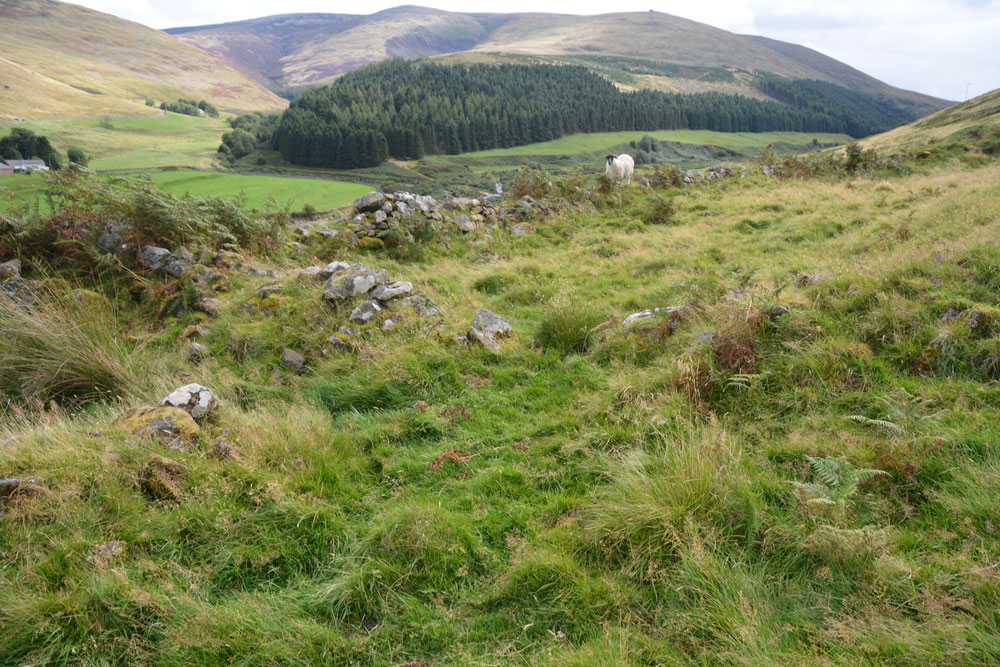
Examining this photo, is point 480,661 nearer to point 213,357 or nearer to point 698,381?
point 698,381

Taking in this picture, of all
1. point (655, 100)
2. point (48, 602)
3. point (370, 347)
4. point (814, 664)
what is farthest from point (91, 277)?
point (655, 100)

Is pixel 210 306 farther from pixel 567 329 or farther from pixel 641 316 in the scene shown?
pixel 641 316

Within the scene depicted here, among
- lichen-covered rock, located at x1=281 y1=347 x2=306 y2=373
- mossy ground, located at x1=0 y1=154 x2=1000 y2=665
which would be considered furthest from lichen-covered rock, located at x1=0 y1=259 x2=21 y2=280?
lichen-covered rock, located at x1=281 y1=347 x2=306 y2=373

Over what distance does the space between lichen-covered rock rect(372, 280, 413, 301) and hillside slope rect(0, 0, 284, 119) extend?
53.1 meters

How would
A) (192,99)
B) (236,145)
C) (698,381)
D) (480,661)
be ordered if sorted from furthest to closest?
(192,99)
(236,145)
(698,381)
(480,661)

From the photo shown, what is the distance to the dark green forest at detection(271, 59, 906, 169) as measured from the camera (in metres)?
64.9

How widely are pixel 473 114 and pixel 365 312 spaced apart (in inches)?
3119

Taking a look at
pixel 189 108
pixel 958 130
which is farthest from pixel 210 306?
pixel 189 108

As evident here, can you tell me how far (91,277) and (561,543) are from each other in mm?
10949

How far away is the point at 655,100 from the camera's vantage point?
104 meters

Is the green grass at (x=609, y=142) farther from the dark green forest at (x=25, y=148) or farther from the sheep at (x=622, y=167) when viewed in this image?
the dark green forest at (x=25, y=148)

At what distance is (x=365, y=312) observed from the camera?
7535 millimetres

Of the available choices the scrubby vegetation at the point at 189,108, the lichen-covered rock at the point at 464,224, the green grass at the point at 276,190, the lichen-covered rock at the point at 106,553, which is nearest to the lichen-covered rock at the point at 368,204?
the lichen-covered rock at the point at 464,224

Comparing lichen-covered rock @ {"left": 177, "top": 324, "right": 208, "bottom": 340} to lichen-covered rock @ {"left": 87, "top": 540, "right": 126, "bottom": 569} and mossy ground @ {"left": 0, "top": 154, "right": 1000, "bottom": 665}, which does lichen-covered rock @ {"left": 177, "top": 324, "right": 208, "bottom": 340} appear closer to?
mossy ground @ {"left": 0, "top": 154, "right": 1000, "bottom": 665}
